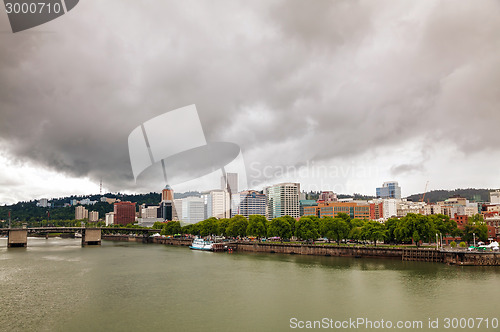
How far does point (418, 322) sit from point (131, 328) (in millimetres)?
16183

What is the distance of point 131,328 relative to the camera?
2077 cm

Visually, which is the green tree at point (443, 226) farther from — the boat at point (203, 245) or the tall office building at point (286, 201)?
the tall office building at point (286, 201)

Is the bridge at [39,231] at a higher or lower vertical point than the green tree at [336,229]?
lower

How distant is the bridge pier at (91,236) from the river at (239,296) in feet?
153

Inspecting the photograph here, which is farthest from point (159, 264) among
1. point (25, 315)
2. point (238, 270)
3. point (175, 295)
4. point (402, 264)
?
point (402, 264)

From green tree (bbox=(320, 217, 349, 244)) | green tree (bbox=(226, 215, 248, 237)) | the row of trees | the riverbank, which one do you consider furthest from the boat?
green tree (bbox=(320, 217, 349, 244))

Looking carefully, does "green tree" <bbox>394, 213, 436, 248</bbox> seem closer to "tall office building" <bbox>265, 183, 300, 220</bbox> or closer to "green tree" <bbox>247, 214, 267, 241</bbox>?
"green tree" <bbox>247, 214, 267, 241</bbox>

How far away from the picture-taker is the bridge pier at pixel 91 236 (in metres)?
88.1

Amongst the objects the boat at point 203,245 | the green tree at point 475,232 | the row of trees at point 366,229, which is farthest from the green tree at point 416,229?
the boat at point 203,245

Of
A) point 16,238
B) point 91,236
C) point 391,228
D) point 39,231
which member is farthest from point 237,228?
point 39,231

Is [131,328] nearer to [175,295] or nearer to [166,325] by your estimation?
[166,325]

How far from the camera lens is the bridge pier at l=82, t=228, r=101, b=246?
88.1m

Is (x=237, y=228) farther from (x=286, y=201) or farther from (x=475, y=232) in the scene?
(x=286, y=201)

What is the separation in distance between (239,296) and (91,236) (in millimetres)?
71018
